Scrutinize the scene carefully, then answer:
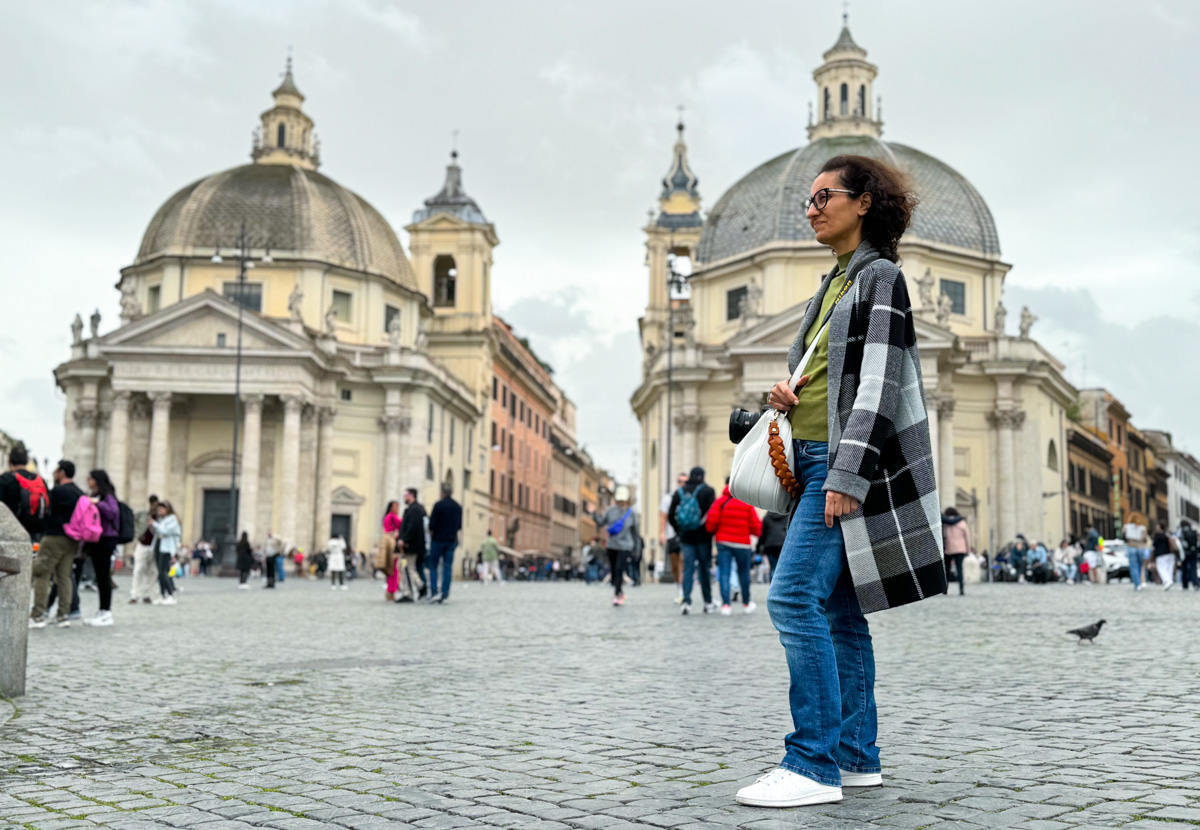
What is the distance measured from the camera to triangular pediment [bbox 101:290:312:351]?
54875 millimetres

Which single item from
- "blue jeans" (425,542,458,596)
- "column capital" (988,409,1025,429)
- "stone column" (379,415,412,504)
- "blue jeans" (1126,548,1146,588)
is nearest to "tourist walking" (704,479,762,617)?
"blue jeans" (425,542,458,596)

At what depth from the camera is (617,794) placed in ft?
16.9

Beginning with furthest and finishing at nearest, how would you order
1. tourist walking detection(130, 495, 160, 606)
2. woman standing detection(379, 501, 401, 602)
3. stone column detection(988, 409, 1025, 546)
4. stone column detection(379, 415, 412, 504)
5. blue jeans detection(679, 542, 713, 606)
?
stone column detection(379, 415, 412, 504) < stone column detection(988, 409, 1025, 546) < woman standing detection(379, 501, 401, 602) < tourist walking detection(130, 495, 160, 606) < blue jeans detection(679, 542, 713, 606)

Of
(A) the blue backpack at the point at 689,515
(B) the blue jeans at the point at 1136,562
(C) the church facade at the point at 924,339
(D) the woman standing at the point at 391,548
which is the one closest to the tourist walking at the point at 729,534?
(A) the blue backpack at the point at 689,515

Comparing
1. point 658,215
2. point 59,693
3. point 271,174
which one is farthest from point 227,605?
point 658,215

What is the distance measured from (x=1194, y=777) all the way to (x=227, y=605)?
1990 centimetres

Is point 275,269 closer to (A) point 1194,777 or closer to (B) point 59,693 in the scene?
(B) point 59,693

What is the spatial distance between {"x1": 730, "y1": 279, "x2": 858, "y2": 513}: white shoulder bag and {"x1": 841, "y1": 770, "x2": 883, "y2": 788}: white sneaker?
1048 millimetres

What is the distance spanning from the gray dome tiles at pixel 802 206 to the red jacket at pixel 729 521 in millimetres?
42186

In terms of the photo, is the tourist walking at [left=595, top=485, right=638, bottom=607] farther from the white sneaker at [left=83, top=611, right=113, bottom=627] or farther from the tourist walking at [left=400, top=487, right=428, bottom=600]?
the white sneaker at [left=83, top=611, right=113, bottom=627]

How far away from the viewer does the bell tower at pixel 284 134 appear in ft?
234

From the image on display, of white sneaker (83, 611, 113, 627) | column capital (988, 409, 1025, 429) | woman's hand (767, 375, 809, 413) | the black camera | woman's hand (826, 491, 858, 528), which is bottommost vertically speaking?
white sneaker (83, 611, 113, 627)

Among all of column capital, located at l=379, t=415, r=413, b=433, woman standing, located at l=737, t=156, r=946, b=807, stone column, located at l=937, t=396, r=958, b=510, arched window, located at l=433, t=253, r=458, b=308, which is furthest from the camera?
arched window, located at l=433, t=253, r=458, b=308

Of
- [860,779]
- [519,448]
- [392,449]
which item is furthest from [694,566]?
[519,448]
